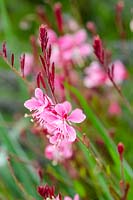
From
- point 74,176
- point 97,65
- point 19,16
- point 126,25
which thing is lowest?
point 74,176

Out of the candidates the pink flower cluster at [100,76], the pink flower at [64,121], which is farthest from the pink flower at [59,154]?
the pink flower cluster at [100,76]

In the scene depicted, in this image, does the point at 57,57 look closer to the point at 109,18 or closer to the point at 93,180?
the point at 93,180

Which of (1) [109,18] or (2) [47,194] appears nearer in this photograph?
(2) [47,194]

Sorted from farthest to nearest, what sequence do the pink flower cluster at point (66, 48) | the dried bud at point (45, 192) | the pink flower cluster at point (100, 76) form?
the pink flower cluster at point (100, 76), the pink flower cluster at point (66, 48), the dried bud at point (45, 192)

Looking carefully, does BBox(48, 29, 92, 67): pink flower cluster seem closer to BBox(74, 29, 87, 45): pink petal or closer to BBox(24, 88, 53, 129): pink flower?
BBox(74, 29, 87, 45): pink petal

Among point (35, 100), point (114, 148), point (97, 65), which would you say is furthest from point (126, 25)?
point (35, 100)

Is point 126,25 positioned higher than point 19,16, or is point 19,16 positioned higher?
point 19,16

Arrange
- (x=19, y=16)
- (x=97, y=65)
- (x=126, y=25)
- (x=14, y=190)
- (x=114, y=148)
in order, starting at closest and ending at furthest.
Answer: (x=114, y=148) → (x=14, y=190) → (x=97, y=65) → (x=126, y=25) → (x=19, y=16)

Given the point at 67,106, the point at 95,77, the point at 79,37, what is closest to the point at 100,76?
the point at 95,77

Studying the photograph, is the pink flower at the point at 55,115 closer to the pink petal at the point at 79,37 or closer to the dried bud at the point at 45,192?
the dried bud at the point at 45,192
